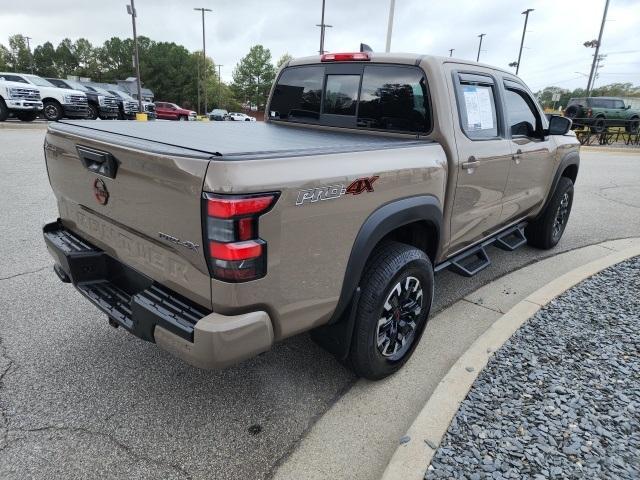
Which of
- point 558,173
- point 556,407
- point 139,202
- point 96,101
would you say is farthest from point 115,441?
point 96,101

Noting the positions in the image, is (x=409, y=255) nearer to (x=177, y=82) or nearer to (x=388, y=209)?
(x=388, y=209)

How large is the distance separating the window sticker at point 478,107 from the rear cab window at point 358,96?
0.43 m

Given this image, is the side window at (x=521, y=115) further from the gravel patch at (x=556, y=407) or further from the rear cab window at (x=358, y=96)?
the gravel patch at (x=556, y=407)

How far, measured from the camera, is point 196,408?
2527 mm

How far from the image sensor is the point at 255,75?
8175 centimetres

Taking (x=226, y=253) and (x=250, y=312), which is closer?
(x=226, y=253)

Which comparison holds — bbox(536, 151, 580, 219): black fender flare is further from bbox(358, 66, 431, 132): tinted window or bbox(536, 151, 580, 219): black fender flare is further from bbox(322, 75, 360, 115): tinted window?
bbox(322, 75, 360, 115): tinted window


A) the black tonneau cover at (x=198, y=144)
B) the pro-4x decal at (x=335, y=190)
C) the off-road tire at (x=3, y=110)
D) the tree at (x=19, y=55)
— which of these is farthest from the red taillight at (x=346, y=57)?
the tree at (x=19, y=55)

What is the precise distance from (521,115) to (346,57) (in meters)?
1.77

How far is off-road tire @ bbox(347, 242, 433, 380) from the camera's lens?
248 cm

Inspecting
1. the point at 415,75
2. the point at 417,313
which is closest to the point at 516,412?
the point at 417,313

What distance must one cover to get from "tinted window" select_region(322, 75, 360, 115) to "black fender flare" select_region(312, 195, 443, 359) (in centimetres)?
112

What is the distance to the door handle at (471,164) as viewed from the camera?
10.0 ft

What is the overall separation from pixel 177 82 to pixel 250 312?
8591cm
